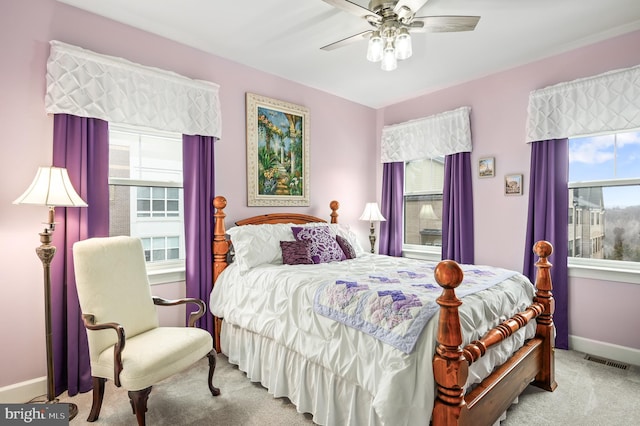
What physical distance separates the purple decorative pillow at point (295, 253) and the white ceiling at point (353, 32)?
1842 millimetres

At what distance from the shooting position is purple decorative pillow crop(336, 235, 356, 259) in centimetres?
342

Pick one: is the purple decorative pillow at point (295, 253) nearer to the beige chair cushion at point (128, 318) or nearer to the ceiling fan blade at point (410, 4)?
the beige chair cushion at point (128, 318)

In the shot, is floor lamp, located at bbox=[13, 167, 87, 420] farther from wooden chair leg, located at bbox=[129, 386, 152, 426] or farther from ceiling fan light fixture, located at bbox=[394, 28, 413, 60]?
ceiling fan light fixture, located at bbox=[394, 28, 413, 60]

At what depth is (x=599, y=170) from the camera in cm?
319

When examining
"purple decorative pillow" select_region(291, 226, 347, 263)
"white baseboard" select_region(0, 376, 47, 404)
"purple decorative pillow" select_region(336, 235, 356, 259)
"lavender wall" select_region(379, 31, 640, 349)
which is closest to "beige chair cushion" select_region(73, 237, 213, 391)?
"white baseboard" select_region(0, 376, 47, 404)

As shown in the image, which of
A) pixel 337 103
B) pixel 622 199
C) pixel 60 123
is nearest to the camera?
pixel 60 123

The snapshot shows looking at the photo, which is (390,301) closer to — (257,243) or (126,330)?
(257,243)

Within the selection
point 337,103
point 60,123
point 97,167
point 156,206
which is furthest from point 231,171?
point 337,103

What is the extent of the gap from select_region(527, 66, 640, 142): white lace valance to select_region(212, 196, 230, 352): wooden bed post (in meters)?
3.10

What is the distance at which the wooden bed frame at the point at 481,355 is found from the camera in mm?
1536

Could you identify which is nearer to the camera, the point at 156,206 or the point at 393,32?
the point at 393,32

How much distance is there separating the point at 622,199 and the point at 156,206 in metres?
4.24

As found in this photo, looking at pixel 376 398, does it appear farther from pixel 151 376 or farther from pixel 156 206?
pixel 156 206

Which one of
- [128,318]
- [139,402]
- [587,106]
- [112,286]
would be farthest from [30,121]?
[587,106]
